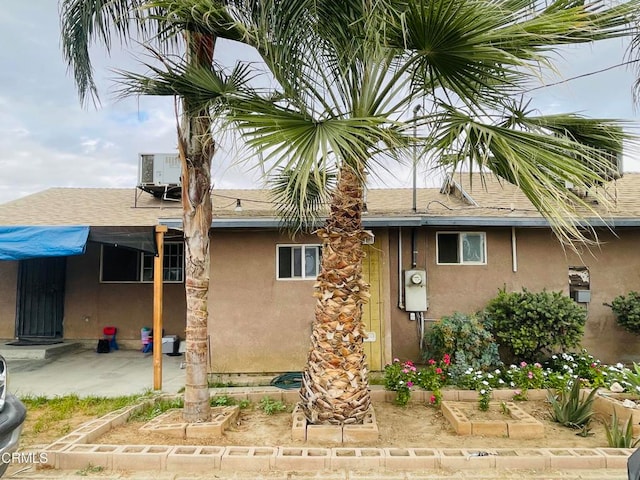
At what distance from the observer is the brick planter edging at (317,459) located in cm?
360

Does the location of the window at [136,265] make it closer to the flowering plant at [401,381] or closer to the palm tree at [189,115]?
the palm tree at [189,115]

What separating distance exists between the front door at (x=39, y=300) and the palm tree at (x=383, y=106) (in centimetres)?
778

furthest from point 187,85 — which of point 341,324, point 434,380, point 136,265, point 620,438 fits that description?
point 136,265

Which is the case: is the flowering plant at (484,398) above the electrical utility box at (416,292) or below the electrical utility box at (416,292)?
below

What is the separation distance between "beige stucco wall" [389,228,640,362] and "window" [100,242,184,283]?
548 cm

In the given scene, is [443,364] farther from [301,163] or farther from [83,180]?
[83,180]

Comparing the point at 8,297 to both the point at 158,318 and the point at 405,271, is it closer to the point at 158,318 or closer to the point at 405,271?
the point at 158,318

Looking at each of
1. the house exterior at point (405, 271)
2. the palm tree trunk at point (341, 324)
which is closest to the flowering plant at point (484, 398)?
the palm tree trunk at point (341, 324)

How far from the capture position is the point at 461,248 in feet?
25.4

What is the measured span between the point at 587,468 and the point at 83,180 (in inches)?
665

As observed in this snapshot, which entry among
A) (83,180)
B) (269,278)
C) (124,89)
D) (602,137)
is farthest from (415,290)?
(83,180)

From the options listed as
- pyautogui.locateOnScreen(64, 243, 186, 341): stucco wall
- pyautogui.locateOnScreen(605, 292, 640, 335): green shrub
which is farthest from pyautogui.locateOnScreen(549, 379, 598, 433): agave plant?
pyautogui.locateOnScreen(64, 243, 186, 341): stucco wall

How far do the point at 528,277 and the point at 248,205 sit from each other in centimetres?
633

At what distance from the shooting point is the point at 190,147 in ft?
14.6
